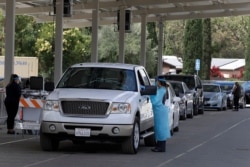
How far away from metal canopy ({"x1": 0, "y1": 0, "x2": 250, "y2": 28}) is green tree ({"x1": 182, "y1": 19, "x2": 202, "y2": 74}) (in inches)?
707

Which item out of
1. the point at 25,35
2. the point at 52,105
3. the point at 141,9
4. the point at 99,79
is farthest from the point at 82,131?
the point at 25,35

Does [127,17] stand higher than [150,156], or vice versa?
[127,17]

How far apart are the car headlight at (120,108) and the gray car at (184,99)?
1335 cm

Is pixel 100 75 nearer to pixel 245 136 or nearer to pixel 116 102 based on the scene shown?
pixel 116 102

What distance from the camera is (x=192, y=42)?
68.8 meters

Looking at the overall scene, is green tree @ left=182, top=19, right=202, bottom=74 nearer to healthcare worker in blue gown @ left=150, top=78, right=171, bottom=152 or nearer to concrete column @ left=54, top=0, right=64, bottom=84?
concrete column @ left=54, top=0, right=64, bottom=84

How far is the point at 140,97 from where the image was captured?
49.9 ft

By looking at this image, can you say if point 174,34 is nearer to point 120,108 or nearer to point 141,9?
point 141,9

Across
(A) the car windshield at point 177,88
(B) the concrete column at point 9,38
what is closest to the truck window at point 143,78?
(A) the car windshield at point 177,88

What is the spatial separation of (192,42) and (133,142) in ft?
180

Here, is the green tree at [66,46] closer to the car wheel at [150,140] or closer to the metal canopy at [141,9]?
the metal canopy at [141,9]

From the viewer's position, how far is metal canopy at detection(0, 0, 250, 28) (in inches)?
1594

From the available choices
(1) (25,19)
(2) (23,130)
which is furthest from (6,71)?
(1) (25,19)

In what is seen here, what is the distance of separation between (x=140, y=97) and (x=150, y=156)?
138 cm
